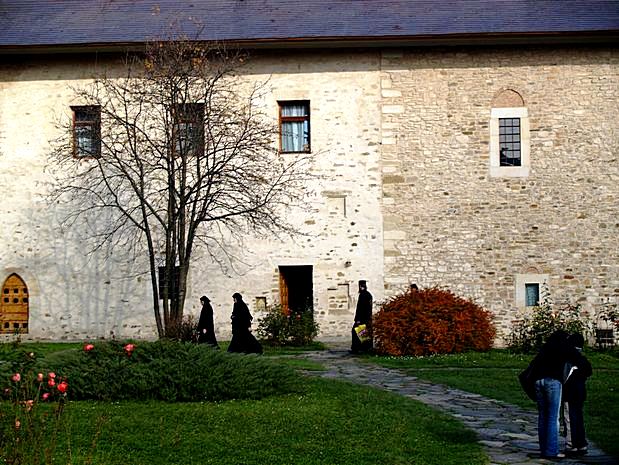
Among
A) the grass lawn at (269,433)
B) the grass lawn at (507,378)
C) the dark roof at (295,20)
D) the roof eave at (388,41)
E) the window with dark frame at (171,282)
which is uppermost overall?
the dark roof at (295,20)

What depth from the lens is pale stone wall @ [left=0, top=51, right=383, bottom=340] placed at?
76.8ft

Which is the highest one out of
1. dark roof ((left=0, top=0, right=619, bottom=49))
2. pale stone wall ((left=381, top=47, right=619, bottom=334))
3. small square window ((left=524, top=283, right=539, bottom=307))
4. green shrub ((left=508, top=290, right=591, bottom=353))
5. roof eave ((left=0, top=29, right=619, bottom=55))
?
dark roof ((left=0, top=0, right=619, bottom=49))

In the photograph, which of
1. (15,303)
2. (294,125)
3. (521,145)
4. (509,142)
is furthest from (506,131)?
(15,303)

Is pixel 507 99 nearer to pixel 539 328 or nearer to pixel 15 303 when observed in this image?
pixel 539 328

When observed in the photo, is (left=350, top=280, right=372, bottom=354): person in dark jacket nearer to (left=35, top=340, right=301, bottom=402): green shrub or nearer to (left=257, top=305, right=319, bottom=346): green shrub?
(left=257, top=305, right=319, bottom=346): green shrub

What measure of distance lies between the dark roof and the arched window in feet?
5.31

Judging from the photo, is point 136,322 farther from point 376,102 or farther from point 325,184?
point 376,102

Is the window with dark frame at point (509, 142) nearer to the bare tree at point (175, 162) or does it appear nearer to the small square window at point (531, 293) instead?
the small square window at point (531, 293)

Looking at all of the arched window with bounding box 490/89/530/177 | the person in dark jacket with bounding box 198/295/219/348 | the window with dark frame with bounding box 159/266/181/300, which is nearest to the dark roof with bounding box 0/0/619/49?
the arched window with bounding box 490/89/530/177

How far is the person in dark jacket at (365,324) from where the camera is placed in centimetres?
1931

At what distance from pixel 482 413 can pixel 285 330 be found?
35.5ft

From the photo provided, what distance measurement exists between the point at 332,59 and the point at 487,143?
4308mm

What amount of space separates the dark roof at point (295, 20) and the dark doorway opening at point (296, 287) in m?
5.57

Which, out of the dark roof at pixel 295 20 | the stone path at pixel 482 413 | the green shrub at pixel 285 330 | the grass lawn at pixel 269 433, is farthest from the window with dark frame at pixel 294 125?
the grass lawn at pixel 269 433
